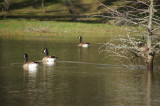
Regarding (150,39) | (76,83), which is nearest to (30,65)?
(76,83)

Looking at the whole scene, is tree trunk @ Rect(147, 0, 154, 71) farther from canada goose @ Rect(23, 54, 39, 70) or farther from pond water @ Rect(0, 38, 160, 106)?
canada goose @ Rect(23, 54, 39, 70)

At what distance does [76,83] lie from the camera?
23859mm

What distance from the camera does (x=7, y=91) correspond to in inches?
845

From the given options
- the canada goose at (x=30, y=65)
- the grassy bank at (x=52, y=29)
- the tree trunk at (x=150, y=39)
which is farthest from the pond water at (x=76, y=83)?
the grassy bank at (x=52, y=29)

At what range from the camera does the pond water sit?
19672 mm

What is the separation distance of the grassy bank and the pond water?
21113 millimetres

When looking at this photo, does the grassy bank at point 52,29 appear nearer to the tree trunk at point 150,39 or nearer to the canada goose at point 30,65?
the canada goose at point 30,65

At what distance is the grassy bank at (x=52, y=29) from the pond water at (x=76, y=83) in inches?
831

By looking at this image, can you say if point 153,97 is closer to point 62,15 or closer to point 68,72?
point 68,72

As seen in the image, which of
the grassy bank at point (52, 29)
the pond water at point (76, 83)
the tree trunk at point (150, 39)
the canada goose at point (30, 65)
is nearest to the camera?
the pond water at point (76, 83)

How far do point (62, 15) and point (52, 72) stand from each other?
181ft

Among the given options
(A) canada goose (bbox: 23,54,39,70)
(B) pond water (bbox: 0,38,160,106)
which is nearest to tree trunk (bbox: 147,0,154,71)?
(B) pond water (bbox: 0,38,160,106)

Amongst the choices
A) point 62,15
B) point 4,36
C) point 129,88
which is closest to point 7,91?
point 129,88

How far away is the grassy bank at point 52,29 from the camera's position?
187ft
